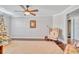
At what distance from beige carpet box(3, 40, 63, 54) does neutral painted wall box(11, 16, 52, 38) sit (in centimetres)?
11

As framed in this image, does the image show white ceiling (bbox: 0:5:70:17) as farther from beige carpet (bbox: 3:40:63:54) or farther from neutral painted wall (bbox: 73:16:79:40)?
beige carpet (bbox: 3:40:63:54)

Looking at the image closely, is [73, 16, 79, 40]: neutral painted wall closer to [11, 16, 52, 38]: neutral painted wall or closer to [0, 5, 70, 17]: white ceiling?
[0, 5, 70, 17]: white ceiling

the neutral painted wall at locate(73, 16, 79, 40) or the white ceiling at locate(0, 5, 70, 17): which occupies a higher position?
the white ceiling at locate(0, 5, 70, 17)

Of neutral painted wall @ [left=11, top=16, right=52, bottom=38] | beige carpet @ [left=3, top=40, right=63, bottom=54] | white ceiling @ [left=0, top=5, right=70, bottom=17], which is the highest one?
white ceiling @ [left=0, top=5, right=70, bottom=17]

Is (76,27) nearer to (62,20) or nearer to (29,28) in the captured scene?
(62,20)

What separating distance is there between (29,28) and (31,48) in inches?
12.5

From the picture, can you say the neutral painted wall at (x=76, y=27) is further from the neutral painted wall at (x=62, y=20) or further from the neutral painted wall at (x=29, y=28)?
the neutral painted wall at (x=29, y=28)

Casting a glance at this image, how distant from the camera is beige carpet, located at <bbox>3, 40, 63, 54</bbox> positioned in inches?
108

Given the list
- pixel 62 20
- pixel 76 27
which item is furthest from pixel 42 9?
pixel 76 27

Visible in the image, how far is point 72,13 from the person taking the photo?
2.72 metres

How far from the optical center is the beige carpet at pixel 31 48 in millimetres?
2736

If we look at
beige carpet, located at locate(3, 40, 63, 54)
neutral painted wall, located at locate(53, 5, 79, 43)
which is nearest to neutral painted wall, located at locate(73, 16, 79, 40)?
neutral painted wall, located at locate(53, 5, 79, 43)

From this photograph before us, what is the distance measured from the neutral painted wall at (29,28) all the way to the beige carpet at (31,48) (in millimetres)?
111

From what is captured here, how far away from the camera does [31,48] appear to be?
274cm
